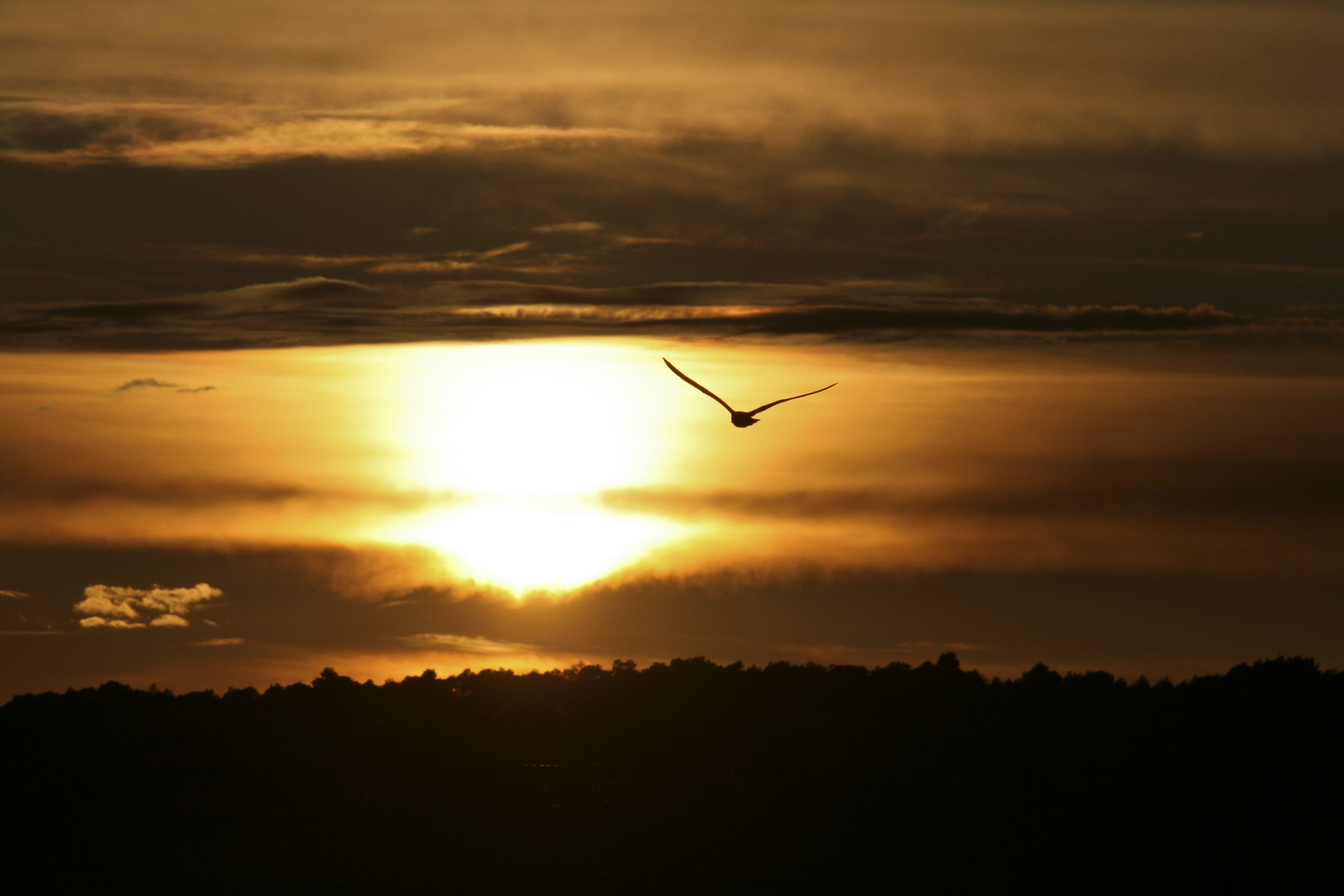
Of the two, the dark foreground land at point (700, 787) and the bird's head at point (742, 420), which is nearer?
the bird's head at point (742, 420)

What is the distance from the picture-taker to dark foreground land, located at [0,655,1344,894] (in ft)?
383

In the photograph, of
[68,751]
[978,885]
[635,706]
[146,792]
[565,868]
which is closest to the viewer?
[978,885]

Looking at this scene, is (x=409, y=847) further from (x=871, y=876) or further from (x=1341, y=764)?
(x=1341, y=764)

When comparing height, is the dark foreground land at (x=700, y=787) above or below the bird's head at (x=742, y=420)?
below

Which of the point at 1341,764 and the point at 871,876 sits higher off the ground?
the point at 1341,764

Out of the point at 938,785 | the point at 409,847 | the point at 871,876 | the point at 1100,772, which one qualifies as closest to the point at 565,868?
the point at 409,847

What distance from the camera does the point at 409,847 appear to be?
124 metres

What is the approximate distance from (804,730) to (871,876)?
27.2 m

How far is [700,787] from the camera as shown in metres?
131

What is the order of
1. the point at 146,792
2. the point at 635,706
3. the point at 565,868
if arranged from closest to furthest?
1. the point at 565,868
2. the point at 146,792
3. the point at 635,706

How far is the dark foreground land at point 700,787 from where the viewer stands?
11662cm

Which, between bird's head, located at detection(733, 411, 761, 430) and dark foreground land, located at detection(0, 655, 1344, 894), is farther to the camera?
dark foreground land, located at detection(0, 655, 1344, 894)

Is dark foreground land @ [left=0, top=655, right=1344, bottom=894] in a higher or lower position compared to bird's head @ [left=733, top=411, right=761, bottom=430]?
lower

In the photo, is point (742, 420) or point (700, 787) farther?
point (700, 787)
